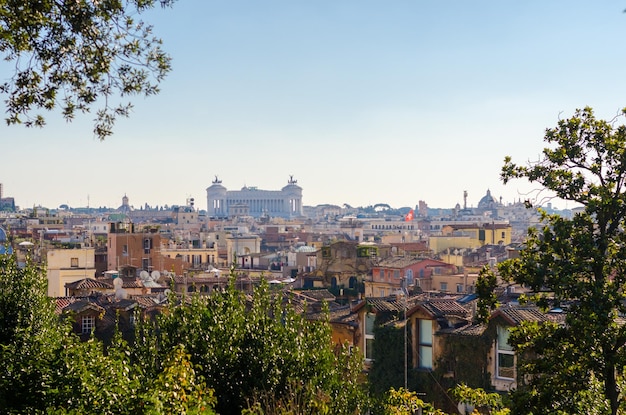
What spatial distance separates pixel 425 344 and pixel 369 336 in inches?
74.3

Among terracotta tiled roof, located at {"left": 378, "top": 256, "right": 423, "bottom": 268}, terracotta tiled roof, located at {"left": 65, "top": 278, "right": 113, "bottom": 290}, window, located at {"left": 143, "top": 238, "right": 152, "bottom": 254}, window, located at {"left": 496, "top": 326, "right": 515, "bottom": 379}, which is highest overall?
window, located at {"left": 143, "top": 238, "right": 152, "bottom": 254}

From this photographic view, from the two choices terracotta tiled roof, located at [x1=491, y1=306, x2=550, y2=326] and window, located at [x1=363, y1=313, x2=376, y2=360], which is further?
window, located at [x1=363, y1=313, x2=376, y2=360]

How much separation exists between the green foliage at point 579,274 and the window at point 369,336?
13119 mm

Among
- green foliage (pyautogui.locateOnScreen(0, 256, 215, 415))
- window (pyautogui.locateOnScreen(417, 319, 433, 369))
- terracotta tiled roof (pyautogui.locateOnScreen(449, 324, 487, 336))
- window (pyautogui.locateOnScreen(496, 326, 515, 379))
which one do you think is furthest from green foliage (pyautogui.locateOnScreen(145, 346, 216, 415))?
window (pyautogui.locateOnScreen(417, 319, 433, 369))

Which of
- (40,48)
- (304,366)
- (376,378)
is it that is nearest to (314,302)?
(376,378)

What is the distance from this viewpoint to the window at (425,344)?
2217 centimetres

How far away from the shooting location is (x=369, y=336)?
23.7 meters

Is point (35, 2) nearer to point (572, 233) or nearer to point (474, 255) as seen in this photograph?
point (572, 233)

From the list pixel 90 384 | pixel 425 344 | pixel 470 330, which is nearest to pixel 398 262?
pixel 425 344

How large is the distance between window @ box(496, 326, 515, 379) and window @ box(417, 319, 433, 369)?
7.00ft

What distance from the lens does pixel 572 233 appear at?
10.2 meters

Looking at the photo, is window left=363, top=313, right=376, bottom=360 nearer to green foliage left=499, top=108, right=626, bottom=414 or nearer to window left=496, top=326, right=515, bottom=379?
window left=496, top=326, right=515, bottom=379

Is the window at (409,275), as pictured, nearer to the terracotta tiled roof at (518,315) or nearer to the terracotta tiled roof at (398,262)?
the terracotta tiled roof at (398,262)

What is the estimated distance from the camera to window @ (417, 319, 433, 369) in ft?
72.7
